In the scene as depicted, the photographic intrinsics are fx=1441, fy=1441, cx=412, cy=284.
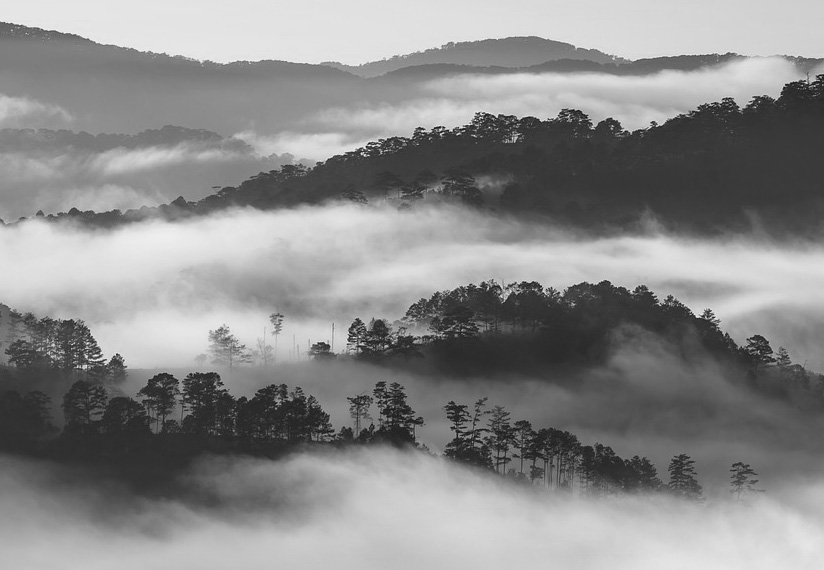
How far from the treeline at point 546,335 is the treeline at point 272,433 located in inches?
680

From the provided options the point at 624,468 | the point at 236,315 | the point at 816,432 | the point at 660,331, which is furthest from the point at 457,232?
the point at 624,468

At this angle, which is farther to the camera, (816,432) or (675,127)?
(675,127)

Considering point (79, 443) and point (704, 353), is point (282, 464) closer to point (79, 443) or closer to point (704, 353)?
point (79, 443)

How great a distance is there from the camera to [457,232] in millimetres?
184375

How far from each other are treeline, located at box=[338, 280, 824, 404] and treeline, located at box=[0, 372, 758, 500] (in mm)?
17264

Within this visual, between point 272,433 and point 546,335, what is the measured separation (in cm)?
3904

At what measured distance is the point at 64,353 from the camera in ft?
439

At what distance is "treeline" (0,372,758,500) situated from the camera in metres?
110

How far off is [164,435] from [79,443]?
6437mm

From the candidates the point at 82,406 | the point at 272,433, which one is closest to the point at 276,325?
the point at 82,406

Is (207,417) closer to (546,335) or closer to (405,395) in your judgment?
(405,395)

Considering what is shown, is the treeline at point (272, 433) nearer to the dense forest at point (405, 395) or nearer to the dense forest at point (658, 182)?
the dense forest at point (405, 395)

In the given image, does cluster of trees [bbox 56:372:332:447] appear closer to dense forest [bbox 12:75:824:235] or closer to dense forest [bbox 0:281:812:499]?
dense forest [bbox 0:281:812:499]

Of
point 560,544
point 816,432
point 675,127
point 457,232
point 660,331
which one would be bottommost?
point 560,544
